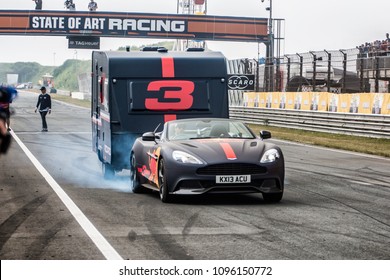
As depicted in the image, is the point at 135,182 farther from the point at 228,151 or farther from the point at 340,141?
the point at 340,141

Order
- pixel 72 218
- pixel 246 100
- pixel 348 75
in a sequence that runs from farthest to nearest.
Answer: pixel 246 100 → pixel 348 75 → pixel 72 218

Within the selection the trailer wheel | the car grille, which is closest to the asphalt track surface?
the trailer wheel

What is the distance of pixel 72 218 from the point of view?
1104cm

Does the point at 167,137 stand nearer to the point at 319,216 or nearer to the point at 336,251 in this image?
the point at 319,216

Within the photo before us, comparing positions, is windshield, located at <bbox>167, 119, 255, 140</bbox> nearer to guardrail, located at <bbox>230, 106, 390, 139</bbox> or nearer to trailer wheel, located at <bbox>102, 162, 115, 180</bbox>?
trailer wheel, located at <bbox>102, 162, 115, 180</bbox>

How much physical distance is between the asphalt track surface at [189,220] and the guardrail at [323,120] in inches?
420

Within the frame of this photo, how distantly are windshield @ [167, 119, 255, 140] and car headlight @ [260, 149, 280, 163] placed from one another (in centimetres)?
88

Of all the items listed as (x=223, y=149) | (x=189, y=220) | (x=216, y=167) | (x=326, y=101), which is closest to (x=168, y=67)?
(x=223, y=149)

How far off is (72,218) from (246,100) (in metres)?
33.5

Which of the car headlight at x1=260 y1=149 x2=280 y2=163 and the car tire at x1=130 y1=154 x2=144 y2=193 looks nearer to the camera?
the car headlight at x1=260 y1=149 x2=280 y2=163

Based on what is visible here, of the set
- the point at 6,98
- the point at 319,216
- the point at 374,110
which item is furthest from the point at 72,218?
the point at 374,110

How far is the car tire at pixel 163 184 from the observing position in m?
12.7

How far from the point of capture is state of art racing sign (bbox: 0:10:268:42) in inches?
2512

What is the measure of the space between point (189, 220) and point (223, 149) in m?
2.05
